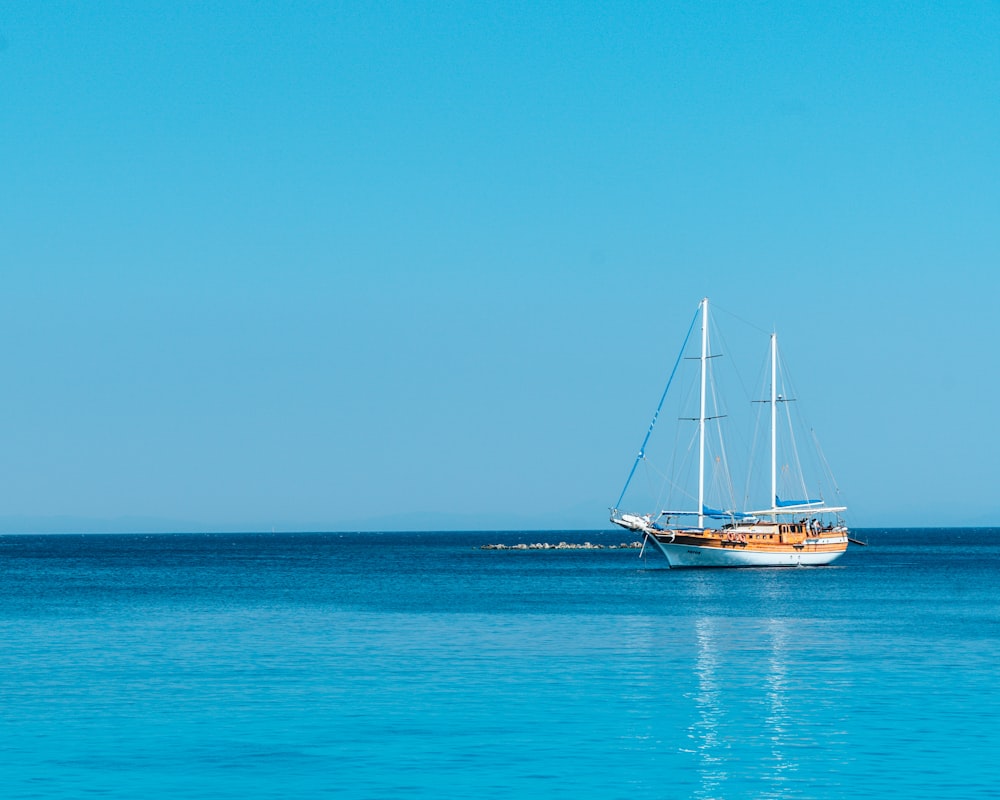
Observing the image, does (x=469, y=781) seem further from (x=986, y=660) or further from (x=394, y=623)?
(x=394, y=623)

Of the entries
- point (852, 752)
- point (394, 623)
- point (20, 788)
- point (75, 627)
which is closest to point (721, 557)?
point (394, 623)

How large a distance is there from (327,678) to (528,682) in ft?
20.4

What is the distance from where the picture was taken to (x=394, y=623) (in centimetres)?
6088

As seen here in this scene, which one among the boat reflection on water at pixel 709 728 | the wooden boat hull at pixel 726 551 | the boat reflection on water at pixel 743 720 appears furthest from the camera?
the wooden boat hull at pixel 726 551

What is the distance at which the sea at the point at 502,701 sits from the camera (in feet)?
89.0

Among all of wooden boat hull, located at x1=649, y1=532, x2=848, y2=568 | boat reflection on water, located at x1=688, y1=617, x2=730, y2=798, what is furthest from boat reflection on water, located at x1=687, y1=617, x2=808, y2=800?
wooden boat hull, located at x1=649, y1=532, x2=848, y2=568

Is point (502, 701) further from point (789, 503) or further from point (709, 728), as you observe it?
point (789, 503)

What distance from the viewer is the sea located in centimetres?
2714

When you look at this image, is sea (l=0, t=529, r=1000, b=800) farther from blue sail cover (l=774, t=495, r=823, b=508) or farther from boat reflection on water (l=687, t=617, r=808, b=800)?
blue sail cover (l=774, t=495, r=823, b=508)

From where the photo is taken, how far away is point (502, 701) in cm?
3581

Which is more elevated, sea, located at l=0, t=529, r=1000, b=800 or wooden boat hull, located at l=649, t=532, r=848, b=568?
wooden boat hull, located at l=649, t=532, r=848, b=568

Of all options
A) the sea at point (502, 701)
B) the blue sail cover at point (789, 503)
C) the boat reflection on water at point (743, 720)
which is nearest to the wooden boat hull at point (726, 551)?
the blue sail cover at point (789, 503)

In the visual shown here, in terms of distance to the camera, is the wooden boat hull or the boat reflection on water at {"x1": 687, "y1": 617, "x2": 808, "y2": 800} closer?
the boat reflection on water at {"x1": 687, "y1": 617, "x2": 808, "y2": 800}

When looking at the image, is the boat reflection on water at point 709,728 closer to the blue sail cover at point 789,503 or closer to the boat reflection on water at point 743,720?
the boat reflection on water at point 743,720
